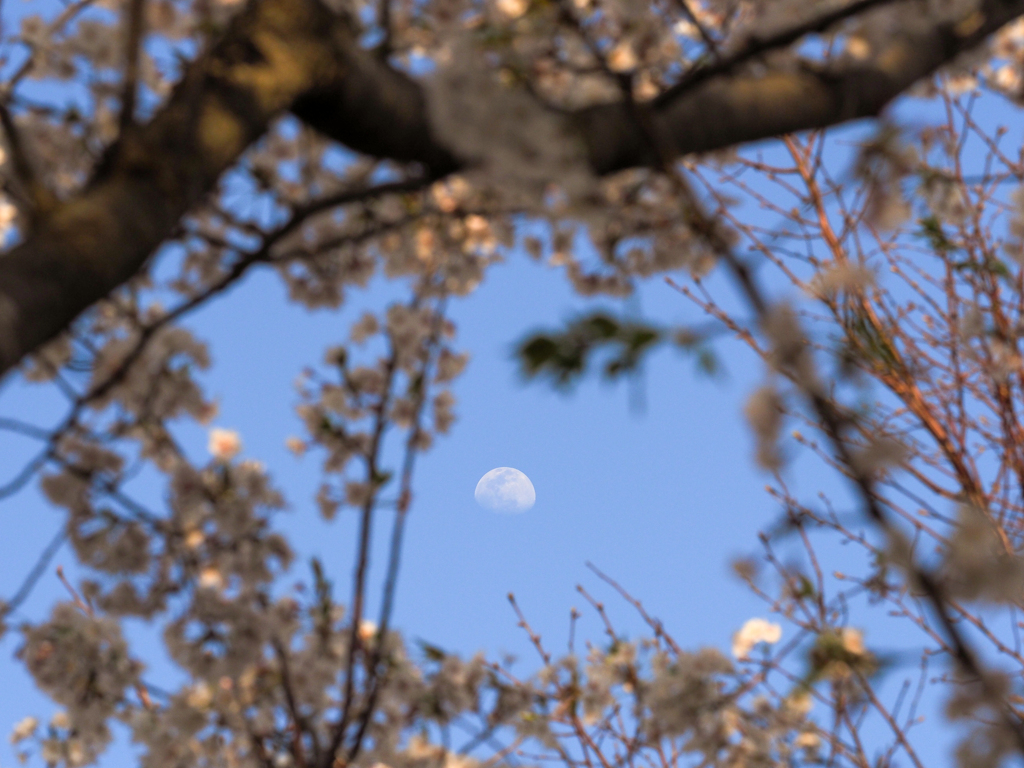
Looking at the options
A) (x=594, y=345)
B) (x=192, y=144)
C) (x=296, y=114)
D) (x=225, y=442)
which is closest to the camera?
(x=594, y=345)

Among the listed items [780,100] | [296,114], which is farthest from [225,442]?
[780,100]

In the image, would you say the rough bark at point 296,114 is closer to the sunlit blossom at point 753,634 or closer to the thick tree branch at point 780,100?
the thick tree branch at point 780,100

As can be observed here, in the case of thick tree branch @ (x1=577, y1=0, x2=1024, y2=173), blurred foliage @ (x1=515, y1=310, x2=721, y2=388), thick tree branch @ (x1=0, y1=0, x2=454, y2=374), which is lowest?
blurred foliage @ (x1=515, y1=310, x2=721, y2=388)

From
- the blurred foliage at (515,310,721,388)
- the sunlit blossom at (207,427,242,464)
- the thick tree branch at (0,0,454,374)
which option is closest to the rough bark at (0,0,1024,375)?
the thick tree branch at (0,0,454,374)

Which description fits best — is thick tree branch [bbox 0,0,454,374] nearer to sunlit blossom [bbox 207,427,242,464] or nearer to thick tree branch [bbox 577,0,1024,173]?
thick tree branch [bbox 577,0,1024,173]

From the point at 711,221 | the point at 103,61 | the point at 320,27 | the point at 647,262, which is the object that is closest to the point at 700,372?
the point at 711,221

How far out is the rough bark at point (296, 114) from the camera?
109 centimetres

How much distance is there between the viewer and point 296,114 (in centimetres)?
151

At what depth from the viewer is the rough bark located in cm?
109

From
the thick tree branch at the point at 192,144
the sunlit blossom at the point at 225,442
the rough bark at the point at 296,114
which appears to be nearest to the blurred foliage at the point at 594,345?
the rough bark at the point at 296,114

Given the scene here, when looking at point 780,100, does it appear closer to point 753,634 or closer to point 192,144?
point 192,144

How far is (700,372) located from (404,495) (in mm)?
916

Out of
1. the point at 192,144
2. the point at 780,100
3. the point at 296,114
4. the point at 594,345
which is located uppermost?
the point at 780,100

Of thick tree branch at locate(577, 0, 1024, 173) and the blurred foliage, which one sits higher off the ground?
thick tree branch at locate(577, 0, 1024, 173)
